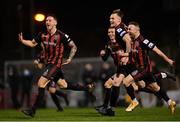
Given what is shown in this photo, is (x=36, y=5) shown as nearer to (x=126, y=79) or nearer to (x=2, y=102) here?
(x=2, y=102)

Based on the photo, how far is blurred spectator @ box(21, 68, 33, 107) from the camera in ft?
96.7

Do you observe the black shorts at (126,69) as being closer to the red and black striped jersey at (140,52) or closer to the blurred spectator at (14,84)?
the red and black striped jersey at (140,52)

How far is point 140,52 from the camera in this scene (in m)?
17.7

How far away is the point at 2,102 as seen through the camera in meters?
30.4

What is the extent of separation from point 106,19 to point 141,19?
6.88 ft

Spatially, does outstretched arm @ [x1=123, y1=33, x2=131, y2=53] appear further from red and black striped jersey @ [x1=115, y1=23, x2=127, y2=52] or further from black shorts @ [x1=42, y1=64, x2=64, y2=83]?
black shorts @ [x1=42, y1=64, x2=64, y2=83]

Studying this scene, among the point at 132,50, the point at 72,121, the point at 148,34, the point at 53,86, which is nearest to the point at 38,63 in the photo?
the point at 53,86

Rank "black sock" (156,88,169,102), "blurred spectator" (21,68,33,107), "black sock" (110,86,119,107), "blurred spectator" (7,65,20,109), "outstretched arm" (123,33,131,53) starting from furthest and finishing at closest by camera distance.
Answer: "blurred spectator" (21,68,33,107) < "blurred spectator" (7,65,20,109) < "black sock" (156,88,169,102) < "black sock" (110,86,119,107) < "outstretched arm" (123,33,131,53)

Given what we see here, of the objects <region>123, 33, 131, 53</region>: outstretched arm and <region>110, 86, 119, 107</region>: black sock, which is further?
<region>110, 86, 119, 107</region>: black sock

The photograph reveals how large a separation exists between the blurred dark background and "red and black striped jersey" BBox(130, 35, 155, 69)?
56.9 feet

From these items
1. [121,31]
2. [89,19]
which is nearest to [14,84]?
[89,19]

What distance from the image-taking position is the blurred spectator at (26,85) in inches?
1160

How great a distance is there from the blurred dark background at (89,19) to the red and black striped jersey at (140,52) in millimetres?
17334

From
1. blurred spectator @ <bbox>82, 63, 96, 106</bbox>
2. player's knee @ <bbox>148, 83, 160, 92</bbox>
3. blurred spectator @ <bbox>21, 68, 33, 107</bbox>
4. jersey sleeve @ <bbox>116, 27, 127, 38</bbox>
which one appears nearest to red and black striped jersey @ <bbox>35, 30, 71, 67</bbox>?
jersey sleeve @ <bbox>116, 27, 127, 38</bbox>
